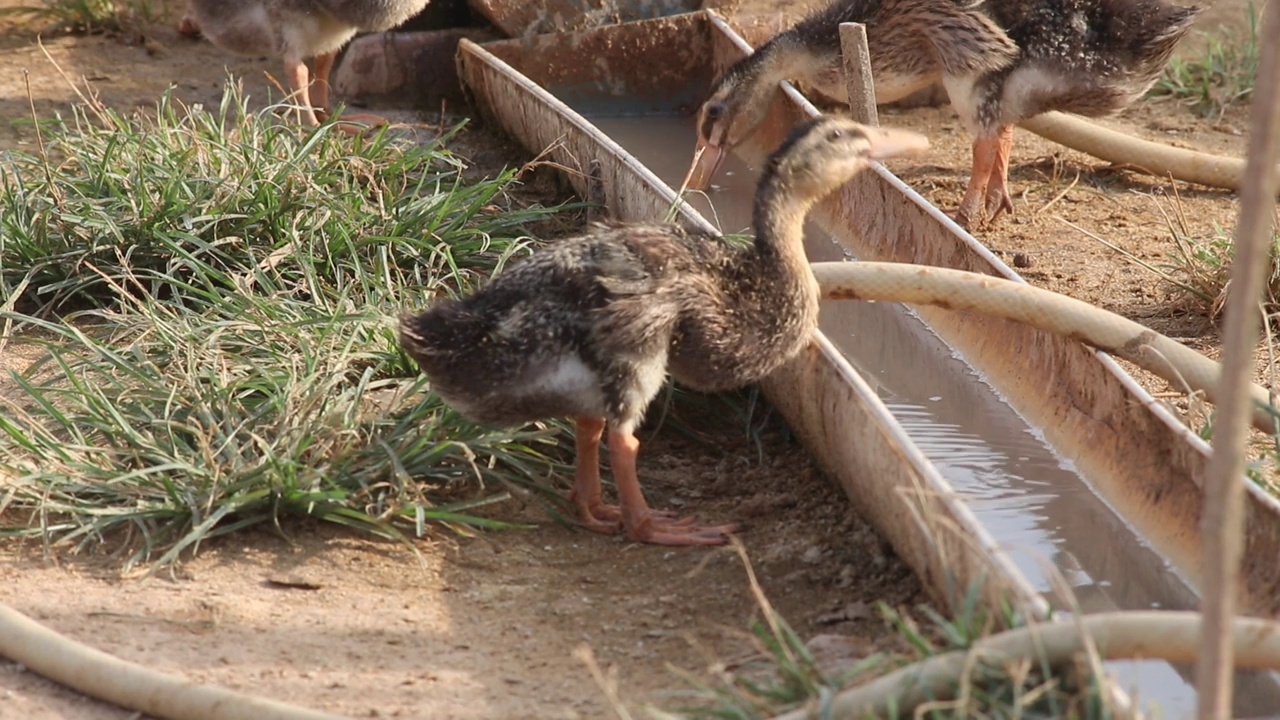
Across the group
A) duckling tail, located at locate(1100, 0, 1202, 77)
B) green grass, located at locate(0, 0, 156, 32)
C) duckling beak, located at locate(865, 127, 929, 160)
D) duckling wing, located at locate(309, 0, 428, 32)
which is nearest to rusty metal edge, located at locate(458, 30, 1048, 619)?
duckling beak, located at locate(865, 127, 929, 160)

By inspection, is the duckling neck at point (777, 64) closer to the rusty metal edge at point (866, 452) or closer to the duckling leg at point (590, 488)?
the rusty metal edge at point (866, 452)

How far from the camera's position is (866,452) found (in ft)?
12.6

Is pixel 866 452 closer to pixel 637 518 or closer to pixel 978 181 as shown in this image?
pixel 637 518

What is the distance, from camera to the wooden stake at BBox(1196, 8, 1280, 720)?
6.97 ft

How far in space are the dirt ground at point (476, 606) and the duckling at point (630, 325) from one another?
0.20m

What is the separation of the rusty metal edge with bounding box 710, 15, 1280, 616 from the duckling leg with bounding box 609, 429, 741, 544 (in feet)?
3.60

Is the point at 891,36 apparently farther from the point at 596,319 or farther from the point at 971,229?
the point at 596,319

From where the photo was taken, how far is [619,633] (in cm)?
358

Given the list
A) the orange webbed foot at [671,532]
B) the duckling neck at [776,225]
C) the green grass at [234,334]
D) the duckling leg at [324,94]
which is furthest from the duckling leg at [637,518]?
the duckling leg at [324,94]

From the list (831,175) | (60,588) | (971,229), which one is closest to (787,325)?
(831,175)

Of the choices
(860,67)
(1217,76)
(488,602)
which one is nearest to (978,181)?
(860,67)

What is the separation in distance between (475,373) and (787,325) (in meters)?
0.84

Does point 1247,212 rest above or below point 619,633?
above

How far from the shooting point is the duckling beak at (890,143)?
424 cm
